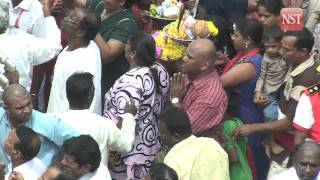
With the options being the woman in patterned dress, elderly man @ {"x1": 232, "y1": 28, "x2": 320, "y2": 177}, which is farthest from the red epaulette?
the woman in patterned dress

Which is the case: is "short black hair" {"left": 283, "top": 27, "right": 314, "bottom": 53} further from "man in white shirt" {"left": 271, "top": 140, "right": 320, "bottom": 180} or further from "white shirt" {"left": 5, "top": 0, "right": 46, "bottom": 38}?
"white shirt" {"left": 5, "top": 0, "right": 46, "bottom": 38}

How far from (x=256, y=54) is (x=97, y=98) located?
1423 millimetres

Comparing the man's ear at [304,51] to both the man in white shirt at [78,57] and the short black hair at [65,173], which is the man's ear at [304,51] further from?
the short black hair at [65,173]

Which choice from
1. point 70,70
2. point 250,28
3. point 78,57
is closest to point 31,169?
point 70,70

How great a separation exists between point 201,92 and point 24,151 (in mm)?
1544

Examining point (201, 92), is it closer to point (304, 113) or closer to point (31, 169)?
point (304, 113)

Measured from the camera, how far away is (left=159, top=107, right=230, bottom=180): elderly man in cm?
495

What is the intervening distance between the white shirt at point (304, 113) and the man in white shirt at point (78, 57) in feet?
5.31

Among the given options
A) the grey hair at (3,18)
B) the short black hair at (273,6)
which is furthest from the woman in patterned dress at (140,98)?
the short black hair at (273,6)

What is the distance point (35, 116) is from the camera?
203 inches

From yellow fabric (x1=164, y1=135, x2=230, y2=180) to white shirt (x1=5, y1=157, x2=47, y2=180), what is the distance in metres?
0.83

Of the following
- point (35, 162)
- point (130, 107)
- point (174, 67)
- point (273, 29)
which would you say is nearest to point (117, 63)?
point (174, 67)

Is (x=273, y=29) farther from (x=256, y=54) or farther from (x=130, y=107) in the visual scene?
(x=130, y=107)

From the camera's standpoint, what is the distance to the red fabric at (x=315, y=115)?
18.1ft
